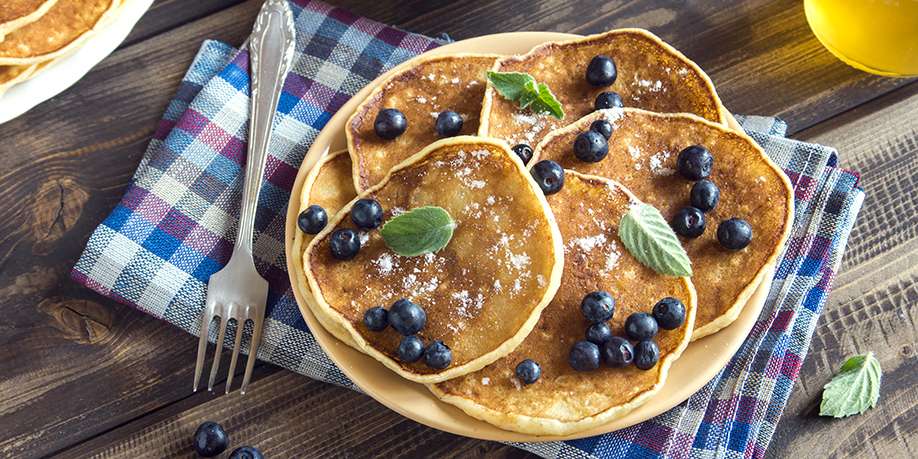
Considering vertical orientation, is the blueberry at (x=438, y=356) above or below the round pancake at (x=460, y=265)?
below

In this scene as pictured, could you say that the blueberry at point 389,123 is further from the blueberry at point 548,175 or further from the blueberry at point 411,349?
the blueberry at point 411,349

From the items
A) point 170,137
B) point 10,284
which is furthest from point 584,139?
point 10,284

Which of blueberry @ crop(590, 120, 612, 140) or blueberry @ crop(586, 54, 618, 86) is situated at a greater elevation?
blueberry @ crop(586, 54, 618, 86)

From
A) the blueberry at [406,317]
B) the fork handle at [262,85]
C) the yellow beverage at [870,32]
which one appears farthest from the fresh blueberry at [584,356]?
the yellow beverage at [870,32]

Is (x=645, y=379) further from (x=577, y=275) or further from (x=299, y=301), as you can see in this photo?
(x=299, y=301)

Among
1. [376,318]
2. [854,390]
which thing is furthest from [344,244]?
[854,390]

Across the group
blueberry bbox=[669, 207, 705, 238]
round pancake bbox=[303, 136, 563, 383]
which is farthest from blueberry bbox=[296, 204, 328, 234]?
blueberry bbox=[669, 207, 705, 238]

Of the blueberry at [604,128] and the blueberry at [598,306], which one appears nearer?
the blueberry at [598,306]

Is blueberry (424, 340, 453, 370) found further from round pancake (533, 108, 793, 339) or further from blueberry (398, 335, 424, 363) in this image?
round pancake (533, 108, 793, 339)
